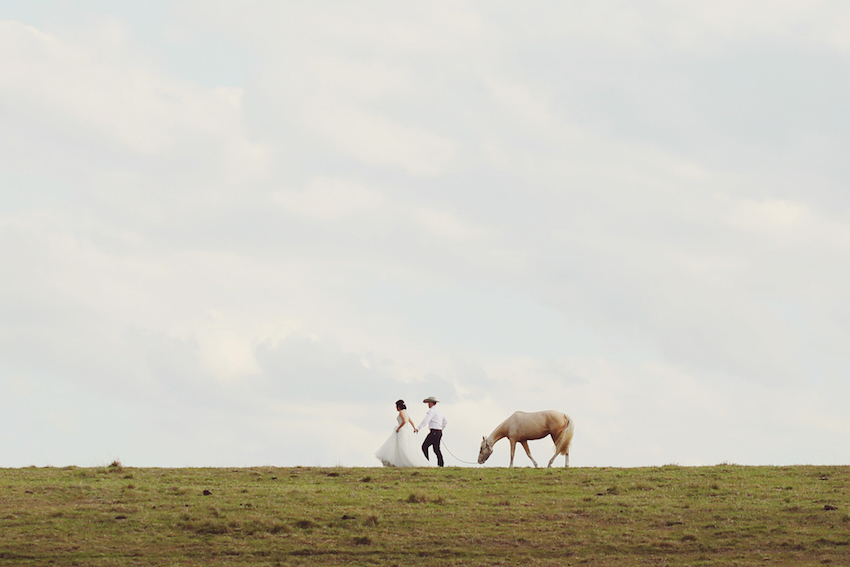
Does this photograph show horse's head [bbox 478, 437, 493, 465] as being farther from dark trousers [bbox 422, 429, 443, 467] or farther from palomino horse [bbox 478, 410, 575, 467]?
dark trousers [bbox 422, 429, 443, 467]

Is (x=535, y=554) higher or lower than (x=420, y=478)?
lower

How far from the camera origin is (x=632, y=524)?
869 inches

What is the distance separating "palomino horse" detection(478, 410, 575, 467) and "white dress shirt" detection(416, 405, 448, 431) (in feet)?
9.35

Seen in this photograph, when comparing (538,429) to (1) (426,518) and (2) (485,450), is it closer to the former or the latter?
(2) (485,450)

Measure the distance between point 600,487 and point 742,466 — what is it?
251 inches

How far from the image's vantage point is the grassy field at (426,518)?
1992 cm

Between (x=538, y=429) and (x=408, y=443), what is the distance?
4.73 meters

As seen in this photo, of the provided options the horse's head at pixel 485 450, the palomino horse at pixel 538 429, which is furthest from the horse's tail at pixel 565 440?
the horse's head at pixel 485 450

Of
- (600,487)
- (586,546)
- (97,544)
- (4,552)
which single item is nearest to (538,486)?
(600,487)

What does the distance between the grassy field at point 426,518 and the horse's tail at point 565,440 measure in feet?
13.2

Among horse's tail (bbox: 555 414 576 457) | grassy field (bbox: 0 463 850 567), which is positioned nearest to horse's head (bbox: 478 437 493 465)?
horse's tail (bbox: 555 414 576 457)

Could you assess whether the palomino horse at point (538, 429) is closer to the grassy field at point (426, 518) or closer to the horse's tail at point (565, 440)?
the horse's tail at point (565, 440)

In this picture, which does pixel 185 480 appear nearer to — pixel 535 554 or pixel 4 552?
pixel 4 552

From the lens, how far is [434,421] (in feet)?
104
